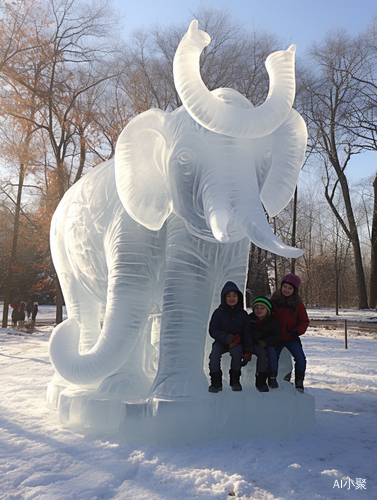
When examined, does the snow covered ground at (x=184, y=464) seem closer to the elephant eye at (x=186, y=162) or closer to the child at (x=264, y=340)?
the child at (x=264, y=340)

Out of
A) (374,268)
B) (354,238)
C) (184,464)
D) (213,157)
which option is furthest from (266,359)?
(354,238)

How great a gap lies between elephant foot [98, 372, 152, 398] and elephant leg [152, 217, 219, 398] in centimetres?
37

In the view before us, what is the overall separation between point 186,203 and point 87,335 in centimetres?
204

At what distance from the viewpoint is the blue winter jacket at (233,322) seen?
3334mm

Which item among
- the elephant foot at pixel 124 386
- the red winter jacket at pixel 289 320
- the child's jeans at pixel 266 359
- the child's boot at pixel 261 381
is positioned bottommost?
the elephant foot at pixel 124 386

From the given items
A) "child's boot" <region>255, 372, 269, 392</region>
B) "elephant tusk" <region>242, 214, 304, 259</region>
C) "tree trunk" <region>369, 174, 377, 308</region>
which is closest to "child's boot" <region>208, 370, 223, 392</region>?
"child's boot" <region>255, 372, 269, 392</region>

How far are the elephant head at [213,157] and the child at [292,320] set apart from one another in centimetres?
75

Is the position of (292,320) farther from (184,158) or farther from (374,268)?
(374,268)

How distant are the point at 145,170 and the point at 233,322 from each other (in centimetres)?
146

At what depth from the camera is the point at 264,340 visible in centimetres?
349

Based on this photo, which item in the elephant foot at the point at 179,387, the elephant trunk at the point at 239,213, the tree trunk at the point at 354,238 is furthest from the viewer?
the tree trunk at the point at 354,238

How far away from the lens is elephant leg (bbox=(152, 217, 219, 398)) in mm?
3141

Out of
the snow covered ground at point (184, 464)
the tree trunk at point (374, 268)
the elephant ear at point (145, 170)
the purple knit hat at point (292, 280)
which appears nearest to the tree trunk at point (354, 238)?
the tree trunk at point (374, 268)

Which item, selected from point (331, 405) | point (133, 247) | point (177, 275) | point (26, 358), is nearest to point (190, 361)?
point (177, 275)
